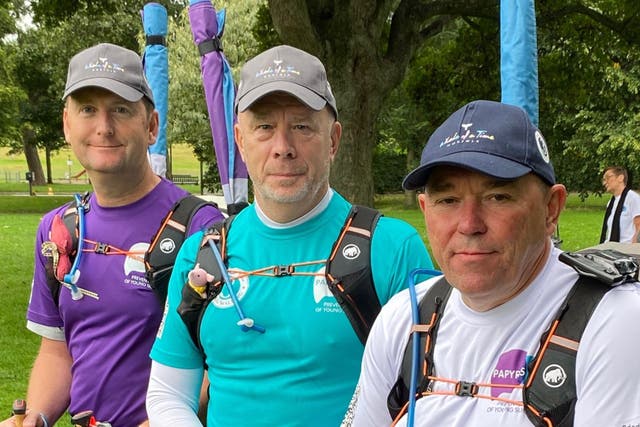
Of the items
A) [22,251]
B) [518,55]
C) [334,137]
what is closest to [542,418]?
[334,137]

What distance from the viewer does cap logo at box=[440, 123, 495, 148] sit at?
6.02ft

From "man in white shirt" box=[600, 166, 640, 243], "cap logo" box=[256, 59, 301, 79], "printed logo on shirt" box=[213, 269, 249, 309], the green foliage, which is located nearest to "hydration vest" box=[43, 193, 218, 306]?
"printed logo on shirt" box=[213, 269, 249, 309]

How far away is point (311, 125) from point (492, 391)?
1147mm

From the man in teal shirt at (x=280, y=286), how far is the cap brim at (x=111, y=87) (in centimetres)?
53

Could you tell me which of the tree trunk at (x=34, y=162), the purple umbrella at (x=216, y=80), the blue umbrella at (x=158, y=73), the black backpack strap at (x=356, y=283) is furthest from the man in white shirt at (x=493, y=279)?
the tree trunk at (x=34, y=162)

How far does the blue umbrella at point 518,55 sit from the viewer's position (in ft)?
11.2

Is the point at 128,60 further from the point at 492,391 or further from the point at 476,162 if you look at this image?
the point at 492,391

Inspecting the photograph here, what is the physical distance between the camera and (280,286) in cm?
246

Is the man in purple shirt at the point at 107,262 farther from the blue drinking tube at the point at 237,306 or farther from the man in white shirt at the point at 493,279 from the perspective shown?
the man in white shirt at the point at 493,279

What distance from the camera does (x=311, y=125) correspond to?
2.54 m

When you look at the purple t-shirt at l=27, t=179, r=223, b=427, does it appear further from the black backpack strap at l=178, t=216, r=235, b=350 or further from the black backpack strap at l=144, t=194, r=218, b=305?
the black backpack strap at l=178, t=216, r=235, b=350

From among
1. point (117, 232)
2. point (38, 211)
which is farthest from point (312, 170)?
point (38, 211)

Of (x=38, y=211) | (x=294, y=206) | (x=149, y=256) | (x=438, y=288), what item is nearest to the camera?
(x=438, y=288)

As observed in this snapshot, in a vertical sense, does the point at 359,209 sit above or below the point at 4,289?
above
